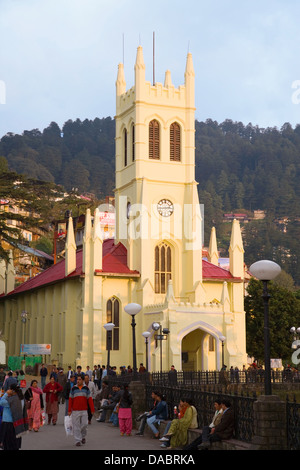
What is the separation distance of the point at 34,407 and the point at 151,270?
30.5m

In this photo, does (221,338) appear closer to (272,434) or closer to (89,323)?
(89,323)

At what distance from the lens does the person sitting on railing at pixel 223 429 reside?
15484 millimetres

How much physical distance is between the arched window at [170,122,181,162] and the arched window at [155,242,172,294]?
6.73 m

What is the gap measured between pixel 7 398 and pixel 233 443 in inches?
195

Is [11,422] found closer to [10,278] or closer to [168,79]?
[168,79]

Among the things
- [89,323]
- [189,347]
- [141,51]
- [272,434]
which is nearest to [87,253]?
[89,323]

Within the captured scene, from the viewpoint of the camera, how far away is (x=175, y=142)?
5541 cm

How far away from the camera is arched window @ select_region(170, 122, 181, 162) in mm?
55062

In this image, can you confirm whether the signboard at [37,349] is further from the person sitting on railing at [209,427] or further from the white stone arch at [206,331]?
the person sitting on railing at [209,427]

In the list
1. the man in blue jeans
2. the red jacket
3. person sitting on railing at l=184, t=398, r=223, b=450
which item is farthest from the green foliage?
person sitting on railing at l=184, t=398, r=223, b=450

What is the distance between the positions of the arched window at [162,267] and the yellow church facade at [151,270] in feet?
0.24

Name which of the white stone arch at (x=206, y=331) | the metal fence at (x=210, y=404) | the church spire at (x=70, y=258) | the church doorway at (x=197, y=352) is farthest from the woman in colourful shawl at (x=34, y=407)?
the church spire at (x=70, y=258)

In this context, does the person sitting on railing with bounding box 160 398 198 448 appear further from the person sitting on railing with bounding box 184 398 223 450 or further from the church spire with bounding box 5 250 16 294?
the church spire with bounding box 5 250 16 294
